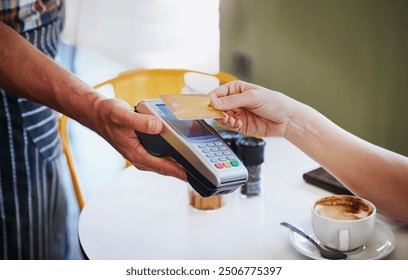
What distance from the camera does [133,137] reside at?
877mm

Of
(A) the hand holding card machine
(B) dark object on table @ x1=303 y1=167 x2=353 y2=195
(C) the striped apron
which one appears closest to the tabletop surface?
(B) dark object on table @ x1=303 y1=167 x2=353 y2=195

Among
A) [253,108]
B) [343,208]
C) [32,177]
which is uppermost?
[253,108]

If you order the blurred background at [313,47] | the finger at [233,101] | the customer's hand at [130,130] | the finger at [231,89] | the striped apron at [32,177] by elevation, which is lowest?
the striped apron at [32,177]

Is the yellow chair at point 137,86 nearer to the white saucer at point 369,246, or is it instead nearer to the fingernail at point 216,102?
the fingernail at point 216,102

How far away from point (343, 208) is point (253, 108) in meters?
0.21

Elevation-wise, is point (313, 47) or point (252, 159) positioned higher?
point (313, 47)

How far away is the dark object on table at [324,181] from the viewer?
0.95 m

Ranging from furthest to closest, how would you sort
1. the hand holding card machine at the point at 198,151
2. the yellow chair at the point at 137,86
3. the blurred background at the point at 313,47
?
the yellow chair at the point at 137,86 < the blurred background at the point at 313,47 < the hand holding card machine at the point at 198,151

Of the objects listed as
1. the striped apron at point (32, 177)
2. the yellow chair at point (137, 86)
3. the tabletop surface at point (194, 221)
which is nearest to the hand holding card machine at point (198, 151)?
the tabletop surface at point (194, 221)

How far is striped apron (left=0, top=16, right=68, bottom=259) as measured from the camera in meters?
1.13

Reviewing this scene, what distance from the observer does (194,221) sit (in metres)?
0.91

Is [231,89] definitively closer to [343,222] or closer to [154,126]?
[154,126]

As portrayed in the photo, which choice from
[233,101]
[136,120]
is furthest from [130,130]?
[233,101]

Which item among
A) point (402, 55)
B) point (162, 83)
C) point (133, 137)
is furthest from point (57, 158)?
point (402, 55)
